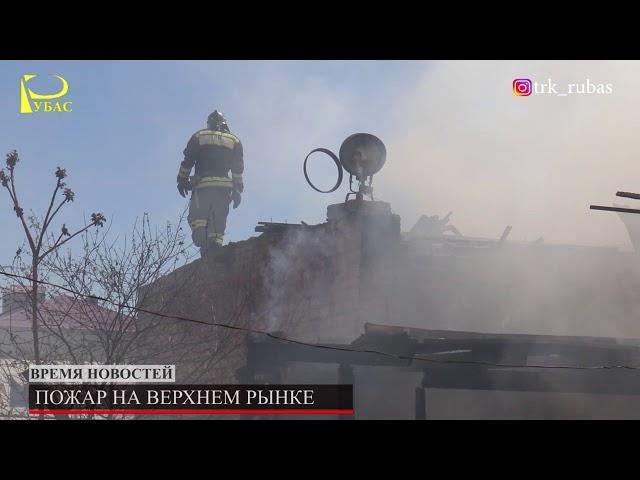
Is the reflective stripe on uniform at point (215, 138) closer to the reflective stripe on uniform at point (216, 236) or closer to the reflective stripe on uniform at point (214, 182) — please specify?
the reflective stripe on uniform at point (214, 182)

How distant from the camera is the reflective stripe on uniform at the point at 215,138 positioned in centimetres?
1698

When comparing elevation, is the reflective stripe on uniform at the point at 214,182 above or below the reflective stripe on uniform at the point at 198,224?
above

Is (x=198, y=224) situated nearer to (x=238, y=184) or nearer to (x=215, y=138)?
(x=238, y=184)

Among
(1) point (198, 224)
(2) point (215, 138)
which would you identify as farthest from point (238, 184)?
(1) point (198, 224)

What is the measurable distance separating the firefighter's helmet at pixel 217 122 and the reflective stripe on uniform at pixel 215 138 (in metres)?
Answer: 0.29

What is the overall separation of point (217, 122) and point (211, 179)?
63.3 inches

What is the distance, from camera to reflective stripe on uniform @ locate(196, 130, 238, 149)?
17.0 metres

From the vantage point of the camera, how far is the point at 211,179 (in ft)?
54.7

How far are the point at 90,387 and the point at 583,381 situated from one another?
700 centimetres

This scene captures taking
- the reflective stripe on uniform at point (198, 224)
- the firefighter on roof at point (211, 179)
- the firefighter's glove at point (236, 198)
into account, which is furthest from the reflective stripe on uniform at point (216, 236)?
the firefighter's glove at point (236, 198)
